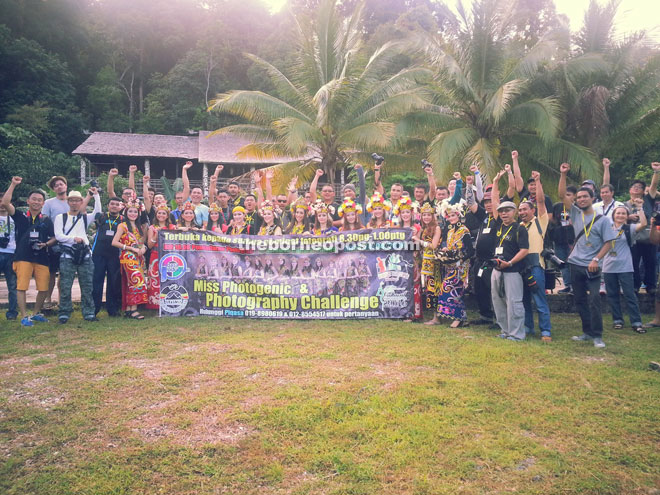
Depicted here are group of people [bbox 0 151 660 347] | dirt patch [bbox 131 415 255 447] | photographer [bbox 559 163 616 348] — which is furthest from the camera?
group of people [bbox 0 151 660 347]

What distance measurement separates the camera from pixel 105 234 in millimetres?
8039

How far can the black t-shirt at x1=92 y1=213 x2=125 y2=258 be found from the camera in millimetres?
8023

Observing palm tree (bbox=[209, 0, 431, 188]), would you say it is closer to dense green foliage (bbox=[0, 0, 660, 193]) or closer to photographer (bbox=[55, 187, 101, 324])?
dense green foliage (bbox=[0, 0, 660, 193])

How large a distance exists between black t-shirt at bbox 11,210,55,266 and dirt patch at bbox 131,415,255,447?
4.96 m

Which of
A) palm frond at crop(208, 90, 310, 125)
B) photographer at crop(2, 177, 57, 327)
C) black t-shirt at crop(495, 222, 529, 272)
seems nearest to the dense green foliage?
palm frond at crop(208, 90, 310, 125)

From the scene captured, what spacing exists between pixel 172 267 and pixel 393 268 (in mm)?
3744

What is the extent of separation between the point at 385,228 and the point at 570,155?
31.1 feet

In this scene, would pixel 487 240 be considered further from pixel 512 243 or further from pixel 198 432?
pixel 198 432

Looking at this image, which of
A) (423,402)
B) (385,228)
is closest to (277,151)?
(385,228)

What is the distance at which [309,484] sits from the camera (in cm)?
319

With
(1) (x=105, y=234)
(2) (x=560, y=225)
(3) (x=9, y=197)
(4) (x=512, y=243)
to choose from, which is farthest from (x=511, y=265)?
(3) (x=9, y=197)

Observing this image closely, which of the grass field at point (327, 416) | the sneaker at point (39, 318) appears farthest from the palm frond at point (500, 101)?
the sneaker at point (39, 318)

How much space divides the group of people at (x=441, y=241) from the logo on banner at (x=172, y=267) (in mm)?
428

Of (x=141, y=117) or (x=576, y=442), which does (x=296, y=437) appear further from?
(x=141, y=117)
